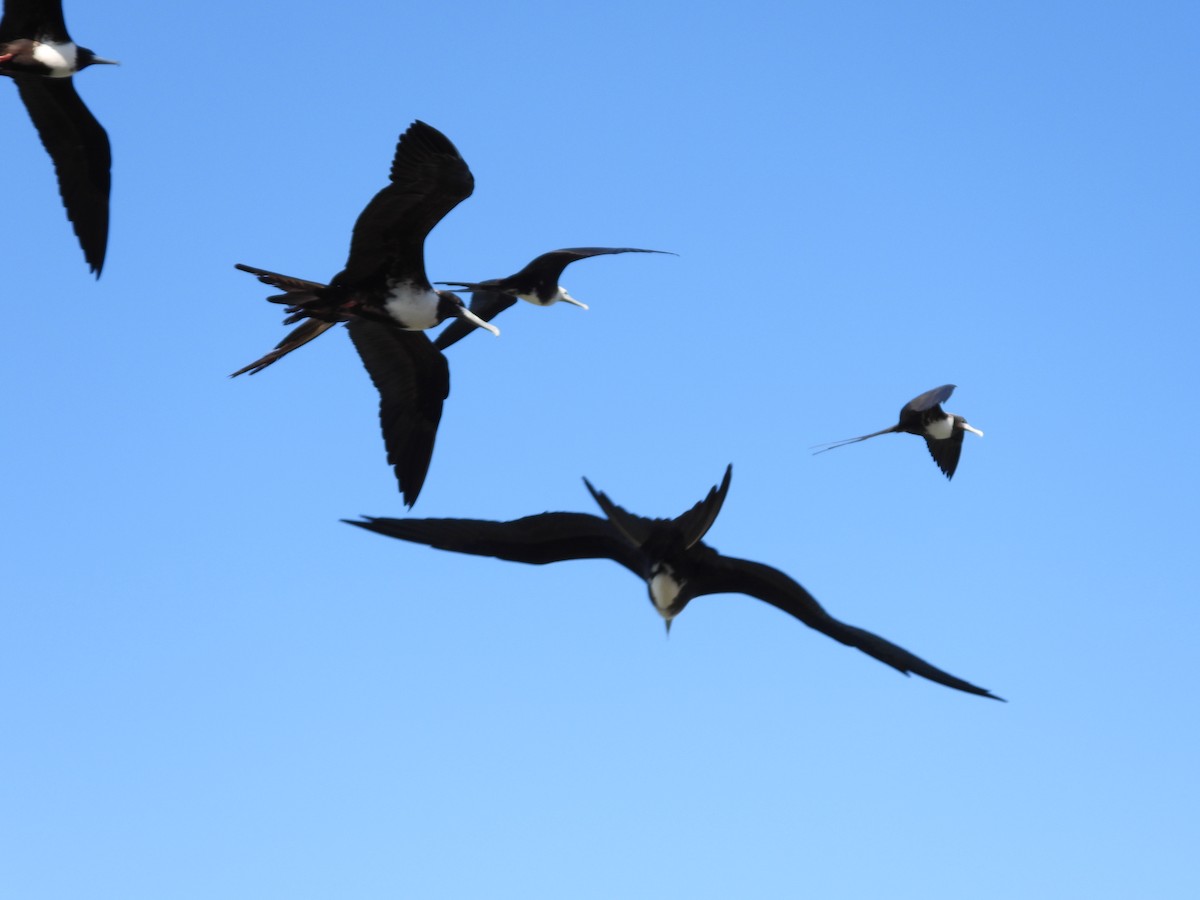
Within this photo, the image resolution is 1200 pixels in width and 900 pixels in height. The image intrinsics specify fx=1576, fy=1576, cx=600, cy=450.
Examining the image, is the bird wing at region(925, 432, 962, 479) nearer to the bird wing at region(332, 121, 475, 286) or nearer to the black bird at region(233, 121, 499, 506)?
the black bird at region(233, 121, 499, 506)

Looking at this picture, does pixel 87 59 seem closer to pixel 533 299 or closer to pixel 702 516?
pixel 533 299

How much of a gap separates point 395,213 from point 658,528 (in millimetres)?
3470

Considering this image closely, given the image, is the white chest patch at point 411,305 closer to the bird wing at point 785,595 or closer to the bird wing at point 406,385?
the bird wing at point 406,385

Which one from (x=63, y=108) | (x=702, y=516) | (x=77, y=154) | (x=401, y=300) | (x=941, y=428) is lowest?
(x=702, y=516)

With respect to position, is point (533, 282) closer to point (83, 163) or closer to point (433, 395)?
point (433, 395)

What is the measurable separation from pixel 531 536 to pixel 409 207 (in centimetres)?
285

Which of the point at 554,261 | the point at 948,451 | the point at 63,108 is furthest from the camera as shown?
the point at 948,451

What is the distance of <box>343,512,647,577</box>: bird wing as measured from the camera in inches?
295

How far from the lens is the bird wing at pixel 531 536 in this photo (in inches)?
295

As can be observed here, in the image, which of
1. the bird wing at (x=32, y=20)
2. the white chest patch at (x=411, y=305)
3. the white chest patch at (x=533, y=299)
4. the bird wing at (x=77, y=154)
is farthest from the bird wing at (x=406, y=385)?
the bird wing at (x=32, y=20)

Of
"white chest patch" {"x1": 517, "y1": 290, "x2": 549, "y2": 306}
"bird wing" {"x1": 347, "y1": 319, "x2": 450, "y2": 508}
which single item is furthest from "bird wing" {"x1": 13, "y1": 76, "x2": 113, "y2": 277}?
"white chest patch" {"x1": 517, "y1": 290, "x2": 549, "y2": 306}

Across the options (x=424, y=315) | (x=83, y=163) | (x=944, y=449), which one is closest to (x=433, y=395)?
(x=424, y=315)

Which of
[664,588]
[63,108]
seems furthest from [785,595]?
[63,108]

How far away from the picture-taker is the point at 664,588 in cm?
713
